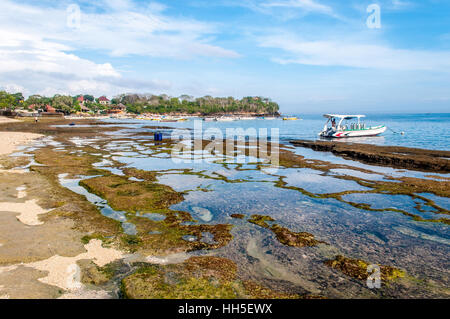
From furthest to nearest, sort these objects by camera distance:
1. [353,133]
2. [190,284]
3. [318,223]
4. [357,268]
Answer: [353,133] → [318,223] → [357,268] → [190,284]

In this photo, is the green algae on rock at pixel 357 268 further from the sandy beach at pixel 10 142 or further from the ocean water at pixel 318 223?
the sandy beach at pixel 10 142

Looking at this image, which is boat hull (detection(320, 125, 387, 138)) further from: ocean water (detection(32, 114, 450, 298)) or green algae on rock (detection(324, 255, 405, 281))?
green algae on rock (detection(324, 255, 405, 281))

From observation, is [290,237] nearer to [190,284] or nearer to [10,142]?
[190,284]

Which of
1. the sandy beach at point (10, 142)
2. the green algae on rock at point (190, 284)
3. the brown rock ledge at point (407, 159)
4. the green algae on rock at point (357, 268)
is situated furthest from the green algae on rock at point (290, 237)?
the sandy beach at point (10, 142)

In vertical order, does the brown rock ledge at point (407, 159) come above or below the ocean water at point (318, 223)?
above

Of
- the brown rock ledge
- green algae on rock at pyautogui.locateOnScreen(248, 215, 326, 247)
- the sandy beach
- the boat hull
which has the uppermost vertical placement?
the boat hull

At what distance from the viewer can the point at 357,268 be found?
918 centimetres

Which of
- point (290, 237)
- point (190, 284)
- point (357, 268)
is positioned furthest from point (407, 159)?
point (190, 284)

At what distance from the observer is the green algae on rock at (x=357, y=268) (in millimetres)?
8773

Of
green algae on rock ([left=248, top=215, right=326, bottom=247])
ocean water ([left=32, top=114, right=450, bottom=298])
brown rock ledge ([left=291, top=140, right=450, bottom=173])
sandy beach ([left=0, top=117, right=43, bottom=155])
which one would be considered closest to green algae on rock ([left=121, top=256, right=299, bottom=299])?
ocean water ([left=32, top=114, right=450, bottom=298])

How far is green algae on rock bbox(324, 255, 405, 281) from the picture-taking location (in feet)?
28.8

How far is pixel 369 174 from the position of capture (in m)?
25.1

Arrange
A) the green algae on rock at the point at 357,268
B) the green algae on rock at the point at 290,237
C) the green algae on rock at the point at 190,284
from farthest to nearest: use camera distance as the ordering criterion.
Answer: the green algae on rock at the point at 290,237 → the green algae on rock at the point at 357,268 → the green algae on rock at the point at 190,284
